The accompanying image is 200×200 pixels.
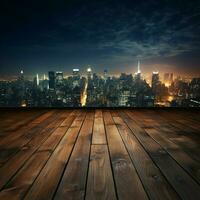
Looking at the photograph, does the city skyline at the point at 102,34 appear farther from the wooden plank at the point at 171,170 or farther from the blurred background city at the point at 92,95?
the wooden plank at the point at 171,170

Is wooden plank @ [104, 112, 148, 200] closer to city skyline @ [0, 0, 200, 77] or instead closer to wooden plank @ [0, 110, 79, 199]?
wooden plank @ [0, 110, 79, 199]

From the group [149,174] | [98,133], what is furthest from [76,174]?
[98,133]

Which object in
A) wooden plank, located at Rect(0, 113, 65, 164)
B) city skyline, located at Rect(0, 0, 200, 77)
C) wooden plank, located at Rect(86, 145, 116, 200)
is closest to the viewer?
wooden plank, located at Rect(86, 145, 116, 200)

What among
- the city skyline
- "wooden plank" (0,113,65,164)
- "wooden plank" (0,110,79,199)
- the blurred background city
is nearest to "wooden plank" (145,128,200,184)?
"wooden plank" (0,110,79,199)

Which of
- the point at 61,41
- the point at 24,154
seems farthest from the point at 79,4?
the point at 24,154

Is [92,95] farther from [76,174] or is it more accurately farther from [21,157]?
[76,174]

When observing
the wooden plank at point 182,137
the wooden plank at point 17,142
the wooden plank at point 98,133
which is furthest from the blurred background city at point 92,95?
the wooden plank at point 17,142
